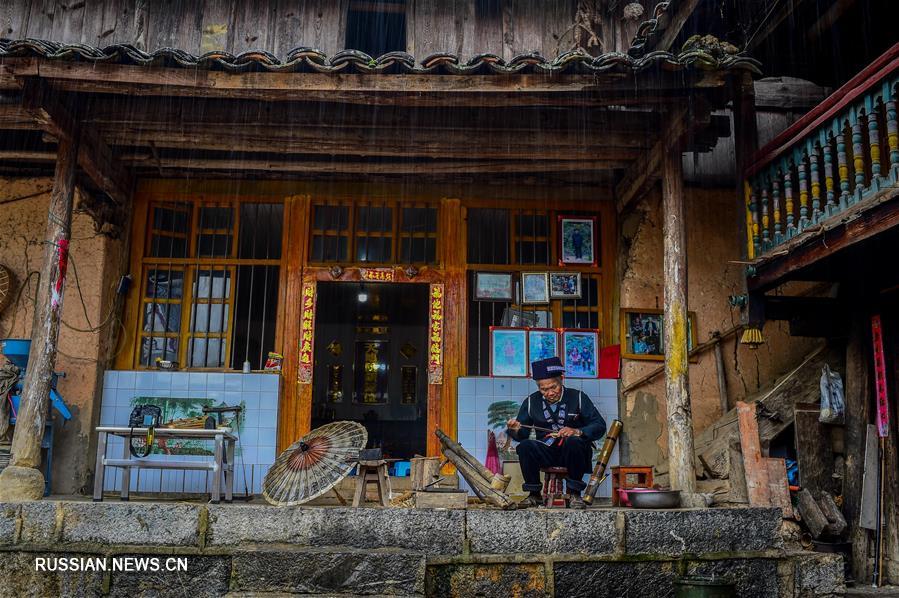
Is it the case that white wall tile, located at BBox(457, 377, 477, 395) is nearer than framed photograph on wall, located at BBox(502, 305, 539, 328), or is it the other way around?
white wall tile, located at BBox(457, 377, 477, 395)

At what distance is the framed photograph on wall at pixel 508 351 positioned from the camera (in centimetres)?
948

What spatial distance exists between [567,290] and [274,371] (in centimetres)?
378

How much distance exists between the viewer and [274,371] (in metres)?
9.34

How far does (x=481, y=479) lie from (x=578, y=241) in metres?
4.04

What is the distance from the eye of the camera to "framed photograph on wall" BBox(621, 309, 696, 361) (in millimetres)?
9375

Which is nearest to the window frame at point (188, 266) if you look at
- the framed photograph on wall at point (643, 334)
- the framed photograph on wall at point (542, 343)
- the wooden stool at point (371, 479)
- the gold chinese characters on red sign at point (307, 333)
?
the gold chinese characters on red sign at point (307, 333)

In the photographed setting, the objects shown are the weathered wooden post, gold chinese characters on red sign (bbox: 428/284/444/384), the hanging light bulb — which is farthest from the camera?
gold chinese characters on red sign (bbox: 428/284/444/384)

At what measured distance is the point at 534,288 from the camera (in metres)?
9.77

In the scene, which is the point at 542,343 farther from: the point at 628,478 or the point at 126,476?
the point at 126,476

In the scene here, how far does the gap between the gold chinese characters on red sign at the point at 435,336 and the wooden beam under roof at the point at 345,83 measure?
3123 millimetres

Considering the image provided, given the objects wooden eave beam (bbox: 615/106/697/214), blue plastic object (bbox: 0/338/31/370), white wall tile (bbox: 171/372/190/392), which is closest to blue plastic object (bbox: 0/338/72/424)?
blue plastic object (bbox: 0/338/31/370)

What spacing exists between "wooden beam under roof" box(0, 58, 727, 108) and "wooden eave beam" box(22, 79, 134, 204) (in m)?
0.18

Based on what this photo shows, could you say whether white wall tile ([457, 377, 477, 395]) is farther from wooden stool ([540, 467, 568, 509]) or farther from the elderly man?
wooden stool ([540, 467, 568, 509])

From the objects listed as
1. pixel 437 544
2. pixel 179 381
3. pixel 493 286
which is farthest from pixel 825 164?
pixel 179 381
